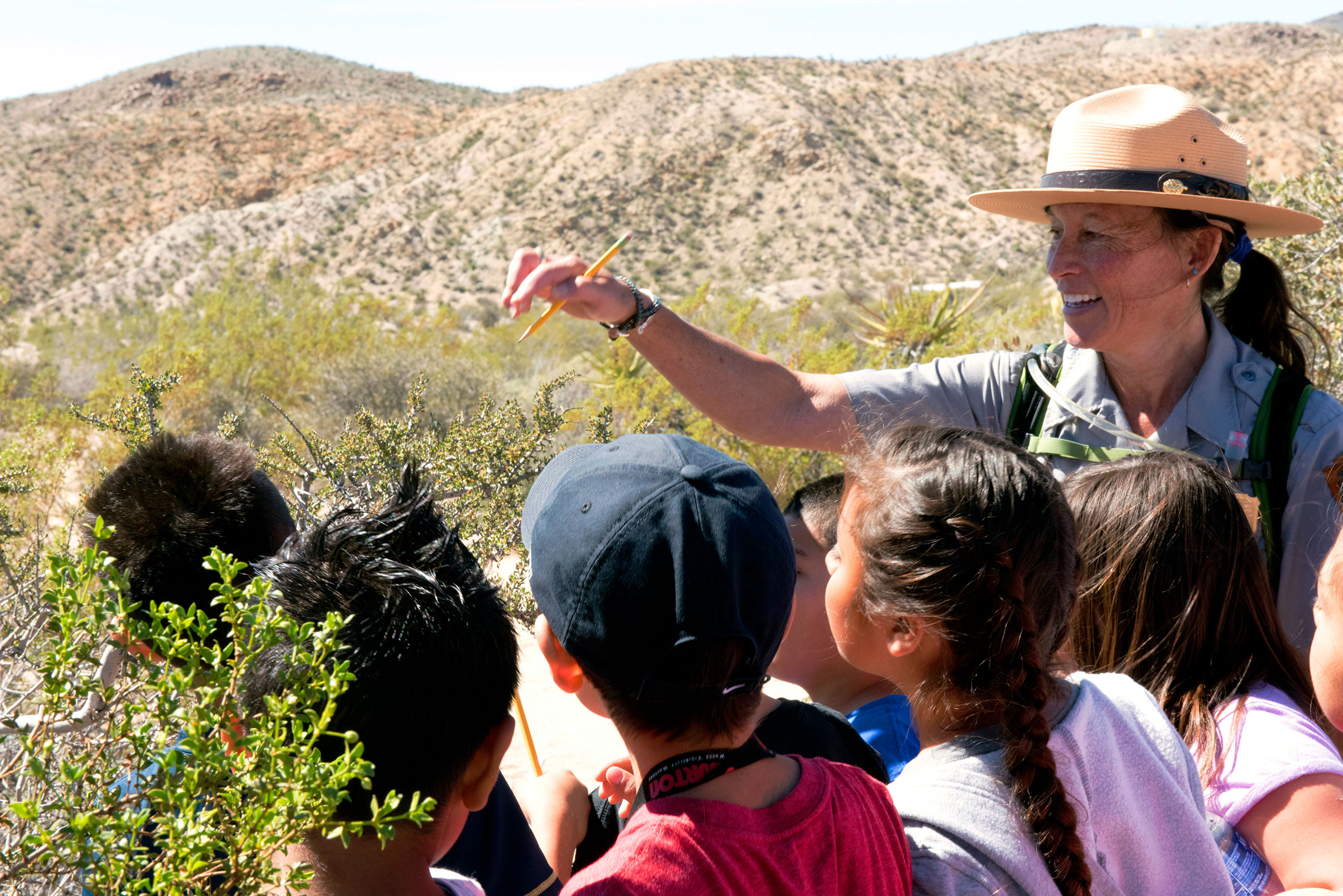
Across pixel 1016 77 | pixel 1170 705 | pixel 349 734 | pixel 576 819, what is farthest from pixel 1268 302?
pixel 1016 77

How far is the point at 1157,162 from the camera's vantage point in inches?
88.8

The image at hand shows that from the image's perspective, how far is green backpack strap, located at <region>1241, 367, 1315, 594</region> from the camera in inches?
80.1

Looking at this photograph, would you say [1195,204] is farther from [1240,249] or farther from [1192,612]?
[1192,612]

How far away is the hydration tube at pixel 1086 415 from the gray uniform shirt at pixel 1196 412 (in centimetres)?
3

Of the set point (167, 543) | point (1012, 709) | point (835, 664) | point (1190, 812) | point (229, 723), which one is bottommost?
point (835, 664)

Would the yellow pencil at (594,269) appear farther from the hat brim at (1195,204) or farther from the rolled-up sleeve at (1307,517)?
the rolled-up sleeve at (1307,517)

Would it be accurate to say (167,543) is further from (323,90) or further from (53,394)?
(323,90)

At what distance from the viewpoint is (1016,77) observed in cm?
4347

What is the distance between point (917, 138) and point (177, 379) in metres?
36.3

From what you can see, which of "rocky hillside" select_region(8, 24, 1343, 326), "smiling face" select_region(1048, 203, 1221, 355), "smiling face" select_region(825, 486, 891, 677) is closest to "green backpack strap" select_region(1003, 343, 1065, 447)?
"smiling face" select_region(1048, 203, 1221, 355)

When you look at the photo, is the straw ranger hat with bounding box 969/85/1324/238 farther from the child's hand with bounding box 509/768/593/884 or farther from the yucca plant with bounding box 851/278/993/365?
the yucca plant with bounding box 851/278/993/365

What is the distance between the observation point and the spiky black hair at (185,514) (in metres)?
1.65

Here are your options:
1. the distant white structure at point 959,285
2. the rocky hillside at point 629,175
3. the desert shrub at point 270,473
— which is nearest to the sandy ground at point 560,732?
the desert shrub at point 270,473

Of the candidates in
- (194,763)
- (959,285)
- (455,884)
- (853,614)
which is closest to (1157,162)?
(853,614)
